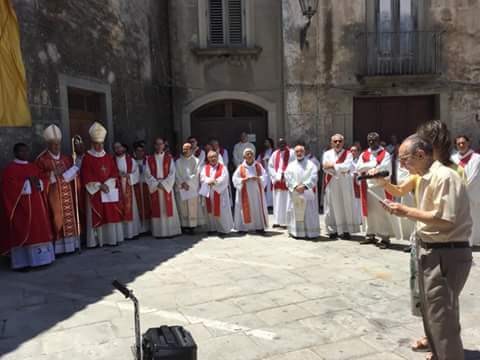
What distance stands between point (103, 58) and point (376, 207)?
602cm

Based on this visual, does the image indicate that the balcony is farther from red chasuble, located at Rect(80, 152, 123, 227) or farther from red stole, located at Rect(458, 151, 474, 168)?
red chasuble, located at Rect(80, 152, 123, 227)

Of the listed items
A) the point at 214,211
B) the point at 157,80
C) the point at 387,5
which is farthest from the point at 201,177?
the point at 387,5

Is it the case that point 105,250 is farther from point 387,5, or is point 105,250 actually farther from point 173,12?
point 387,5

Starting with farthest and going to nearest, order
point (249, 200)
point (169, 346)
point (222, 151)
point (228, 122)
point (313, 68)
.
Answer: point (228, 122) → point (313, 68) → point (222, 151) → point (249, 200) → point (169, 346)

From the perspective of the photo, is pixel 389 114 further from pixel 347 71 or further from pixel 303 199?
pixel 303 199

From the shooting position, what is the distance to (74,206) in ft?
24.0

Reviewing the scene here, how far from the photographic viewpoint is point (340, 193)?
7852mm

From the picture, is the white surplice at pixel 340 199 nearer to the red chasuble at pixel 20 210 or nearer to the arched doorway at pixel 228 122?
the red chasuble at pixel 20 210

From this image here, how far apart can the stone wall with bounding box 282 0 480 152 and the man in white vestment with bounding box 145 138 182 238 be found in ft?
16.1

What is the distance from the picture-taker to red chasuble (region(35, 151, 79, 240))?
22.1 feet

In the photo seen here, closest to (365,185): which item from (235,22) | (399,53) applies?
(399,53)

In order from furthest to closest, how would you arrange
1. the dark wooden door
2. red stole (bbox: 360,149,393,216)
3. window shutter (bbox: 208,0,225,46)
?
the dark wooden door
window shutter (bbox: 208,0,225,46)
red stole (bbox: 360,149,393,216)

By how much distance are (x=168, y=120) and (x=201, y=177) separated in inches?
181

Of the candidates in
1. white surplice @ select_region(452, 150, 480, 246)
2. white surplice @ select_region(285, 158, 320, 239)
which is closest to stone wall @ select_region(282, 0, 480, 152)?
white surplice @ select_region(285, 158, 320, 239)
